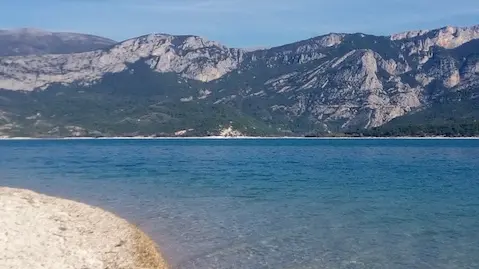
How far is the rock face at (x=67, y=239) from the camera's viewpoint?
24547 mm

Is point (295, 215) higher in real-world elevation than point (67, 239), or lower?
lower

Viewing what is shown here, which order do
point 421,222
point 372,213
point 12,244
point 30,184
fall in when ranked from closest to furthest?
point 12,244 < point 421,222 < point 372,213 < point 30,184

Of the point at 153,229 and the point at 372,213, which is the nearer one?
the point at 153,229

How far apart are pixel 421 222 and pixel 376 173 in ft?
135

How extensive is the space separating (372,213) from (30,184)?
37.6 metres

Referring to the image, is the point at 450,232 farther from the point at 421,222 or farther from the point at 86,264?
the point at 86,264

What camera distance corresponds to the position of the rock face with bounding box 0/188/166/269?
24547mm

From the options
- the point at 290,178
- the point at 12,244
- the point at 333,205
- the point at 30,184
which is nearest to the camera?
the point at 12,244

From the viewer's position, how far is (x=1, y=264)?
76.4ft

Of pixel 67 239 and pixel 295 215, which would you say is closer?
pixel 67 239

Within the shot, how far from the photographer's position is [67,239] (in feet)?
94.7

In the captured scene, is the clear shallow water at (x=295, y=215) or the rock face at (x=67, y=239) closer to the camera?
the rock face at (x=67, y=239)

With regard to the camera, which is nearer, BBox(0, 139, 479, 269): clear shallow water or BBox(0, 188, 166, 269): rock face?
BBox(0, 188, 166, 269): rock face

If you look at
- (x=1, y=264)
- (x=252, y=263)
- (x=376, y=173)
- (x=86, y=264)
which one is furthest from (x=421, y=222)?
(x=376, y=173)
